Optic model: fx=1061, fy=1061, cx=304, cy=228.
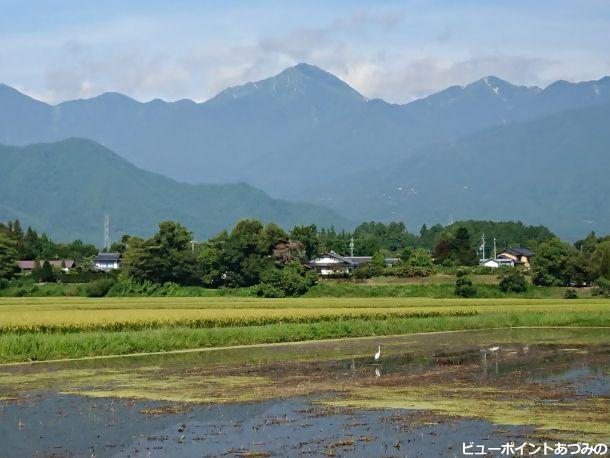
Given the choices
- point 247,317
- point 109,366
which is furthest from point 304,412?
point 247,317

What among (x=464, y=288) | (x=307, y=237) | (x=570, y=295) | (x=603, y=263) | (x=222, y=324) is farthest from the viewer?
(x=307, y=237)

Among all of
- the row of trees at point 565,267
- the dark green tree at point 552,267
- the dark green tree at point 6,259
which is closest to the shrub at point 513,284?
the dark green tree at point 552,267

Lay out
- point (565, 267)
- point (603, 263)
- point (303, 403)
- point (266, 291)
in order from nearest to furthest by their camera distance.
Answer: point (303, 403), point (266, 291), point (603, 263), point (565, 267)

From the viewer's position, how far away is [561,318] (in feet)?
165

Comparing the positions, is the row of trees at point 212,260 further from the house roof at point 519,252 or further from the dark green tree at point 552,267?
the house roof at point 519,252

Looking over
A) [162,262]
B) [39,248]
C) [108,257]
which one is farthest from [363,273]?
[108,257]

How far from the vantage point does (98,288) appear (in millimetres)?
76562

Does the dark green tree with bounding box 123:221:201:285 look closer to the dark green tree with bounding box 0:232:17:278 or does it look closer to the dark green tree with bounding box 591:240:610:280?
the dark green tree with bounding box 0:232:17:278

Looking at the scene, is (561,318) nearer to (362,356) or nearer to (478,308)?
(478,308)

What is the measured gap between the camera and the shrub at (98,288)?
76.2 m

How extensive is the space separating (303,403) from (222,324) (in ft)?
67.6

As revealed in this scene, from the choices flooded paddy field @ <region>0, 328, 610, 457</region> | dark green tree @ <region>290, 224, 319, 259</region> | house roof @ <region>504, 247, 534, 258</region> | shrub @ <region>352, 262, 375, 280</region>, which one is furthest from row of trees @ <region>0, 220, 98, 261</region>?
flooded paddy field @ <region>0, 328, 610, 457</region>

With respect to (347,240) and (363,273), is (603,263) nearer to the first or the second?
(363,273)

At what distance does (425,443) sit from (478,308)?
125ft
